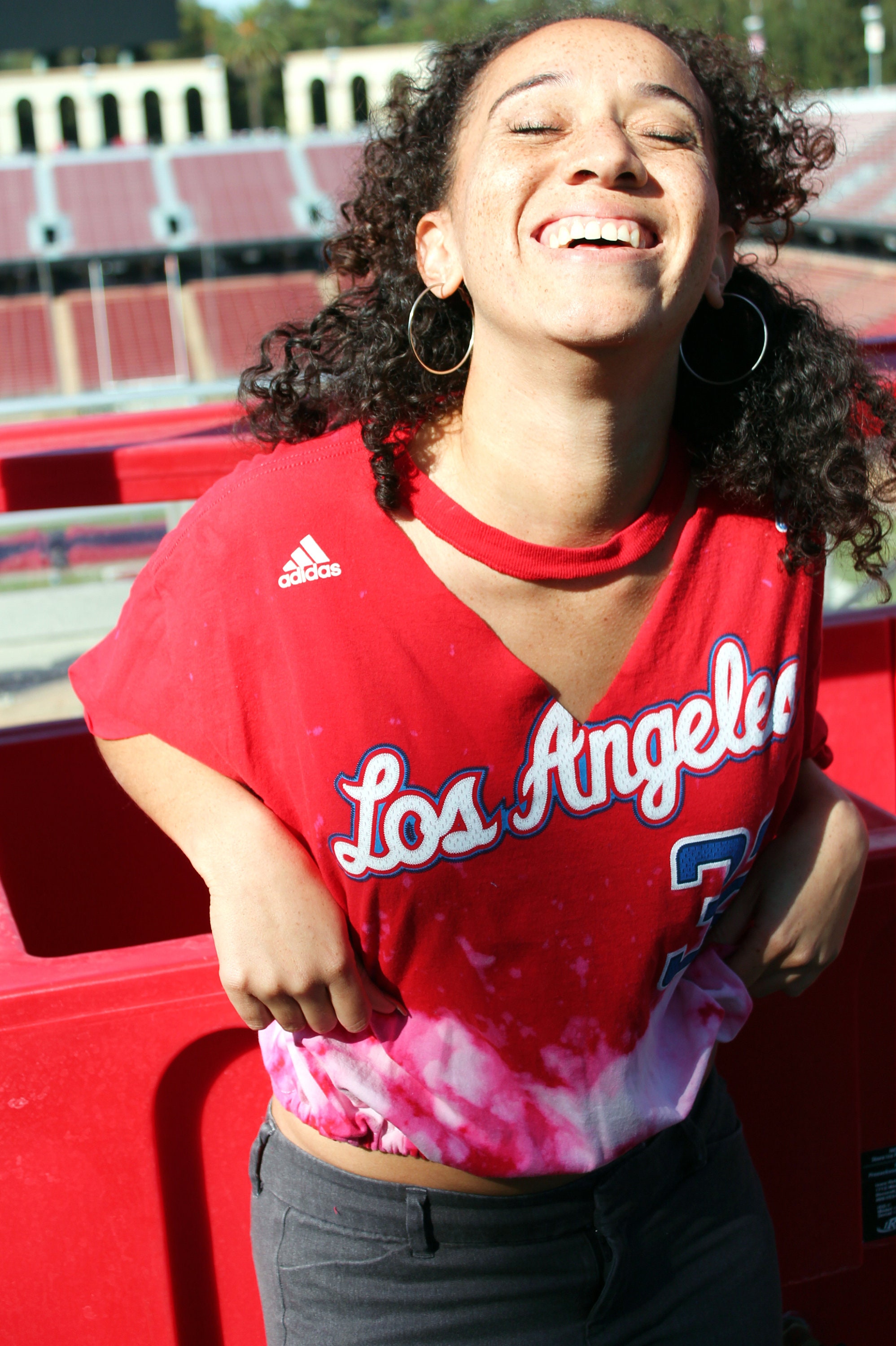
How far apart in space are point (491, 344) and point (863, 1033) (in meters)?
1.03

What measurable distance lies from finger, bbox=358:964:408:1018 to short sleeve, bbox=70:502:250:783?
9.7 inches

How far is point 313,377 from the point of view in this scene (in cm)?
158

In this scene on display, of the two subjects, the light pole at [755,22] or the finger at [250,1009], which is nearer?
the finger at [250,1009]

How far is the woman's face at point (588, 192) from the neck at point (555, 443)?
44mm

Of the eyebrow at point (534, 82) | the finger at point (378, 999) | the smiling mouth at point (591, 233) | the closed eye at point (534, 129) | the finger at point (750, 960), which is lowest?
the finger at point (750, 960)

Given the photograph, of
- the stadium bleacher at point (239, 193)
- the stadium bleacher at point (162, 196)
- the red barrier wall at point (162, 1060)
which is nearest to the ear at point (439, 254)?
the red barrier wall at point (162, 1060)

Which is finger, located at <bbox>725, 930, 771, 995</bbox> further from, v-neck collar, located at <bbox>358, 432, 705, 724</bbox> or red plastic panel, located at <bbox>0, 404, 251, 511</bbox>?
red plastic panel, located at <bbox>0, 404, 251, 511</bbox>

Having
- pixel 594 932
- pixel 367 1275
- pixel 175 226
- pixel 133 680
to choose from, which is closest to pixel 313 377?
pixel 133 680

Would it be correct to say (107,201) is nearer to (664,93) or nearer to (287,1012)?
(664,93)

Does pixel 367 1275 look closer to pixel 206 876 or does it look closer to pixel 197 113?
pixel 206 876

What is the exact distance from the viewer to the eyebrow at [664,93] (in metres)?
1.32

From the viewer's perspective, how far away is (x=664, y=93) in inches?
52.1

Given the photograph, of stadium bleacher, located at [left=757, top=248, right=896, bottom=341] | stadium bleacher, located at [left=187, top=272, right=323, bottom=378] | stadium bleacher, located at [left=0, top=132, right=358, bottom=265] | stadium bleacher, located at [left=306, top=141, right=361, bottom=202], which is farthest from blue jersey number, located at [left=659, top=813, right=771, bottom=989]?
stadium bleacher, located at [left=306, top=141, right=361, bottom=202]

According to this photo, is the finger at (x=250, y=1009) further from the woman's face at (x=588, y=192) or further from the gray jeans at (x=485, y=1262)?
the woman's face at (x=588, y=192)
